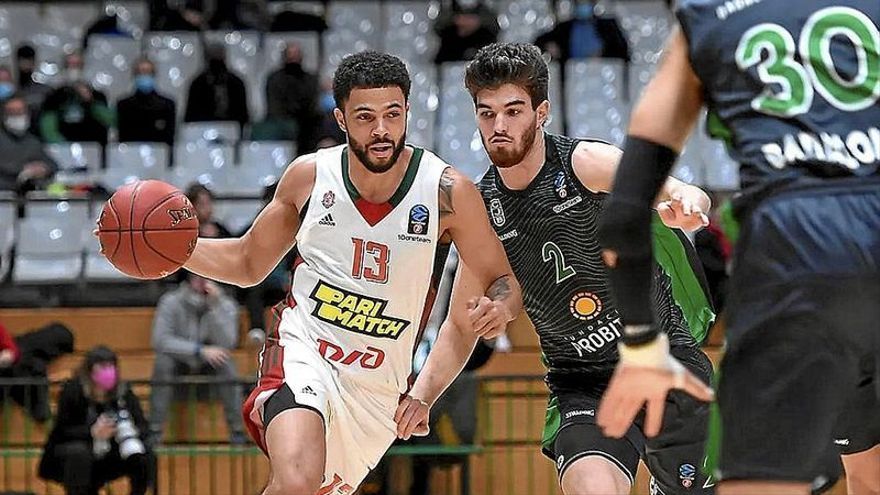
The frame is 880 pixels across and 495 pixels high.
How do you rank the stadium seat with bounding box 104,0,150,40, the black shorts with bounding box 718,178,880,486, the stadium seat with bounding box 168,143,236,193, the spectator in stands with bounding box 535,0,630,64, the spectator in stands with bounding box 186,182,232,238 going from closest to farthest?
the black shorts with bounding box 718,178,880,486
the spectator in stands with bounding box 186,182,232,238
the stadium seat with bounding box 168,143,236,193
the spectator in stands with bounding box 535,0,630,64
the stadium seat with bounding box 104,0,150,40

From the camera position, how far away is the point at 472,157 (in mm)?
13344

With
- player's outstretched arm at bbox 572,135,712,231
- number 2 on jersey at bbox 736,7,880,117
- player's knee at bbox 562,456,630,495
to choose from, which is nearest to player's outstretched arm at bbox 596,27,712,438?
player's outstretched arm at bbox 572,135,712,231

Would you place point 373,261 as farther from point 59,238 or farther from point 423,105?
point 423,105

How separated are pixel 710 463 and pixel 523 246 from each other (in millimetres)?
1126

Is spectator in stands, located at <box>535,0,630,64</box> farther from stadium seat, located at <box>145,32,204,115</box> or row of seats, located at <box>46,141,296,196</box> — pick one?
stadium seat, located at <box>145,32,204,115</box>

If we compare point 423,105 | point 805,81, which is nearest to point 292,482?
point 805,81

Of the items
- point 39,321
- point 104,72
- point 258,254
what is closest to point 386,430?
point 258,254

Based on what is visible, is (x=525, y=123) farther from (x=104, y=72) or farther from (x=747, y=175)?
(x=104, y=72)

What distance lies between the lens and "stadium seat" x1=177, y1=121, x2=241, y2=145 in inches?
553

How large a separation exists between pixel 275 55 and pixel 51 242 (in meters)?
3.45

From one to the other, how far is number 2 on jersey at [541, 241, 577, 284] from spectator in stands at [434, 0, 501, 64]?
28.3 ft

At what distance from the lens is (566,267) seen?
587 centimetres

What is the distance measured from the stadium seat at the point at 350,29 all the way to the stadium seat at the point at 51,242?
317cm

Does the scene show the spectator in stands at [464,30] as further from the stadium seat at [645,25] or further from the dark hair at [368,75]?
the dark hair at [368,75]
